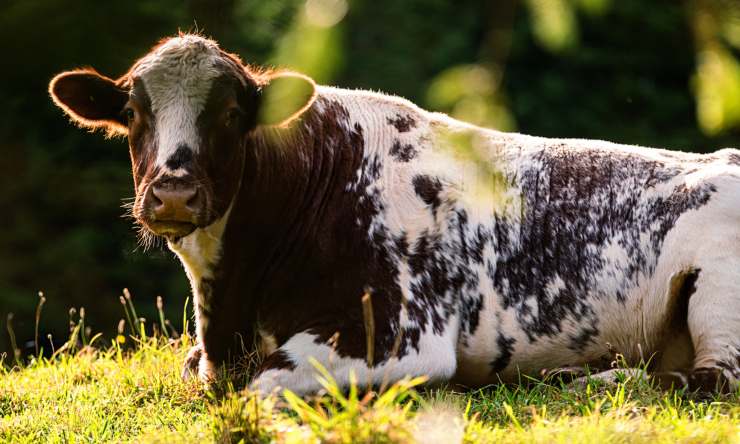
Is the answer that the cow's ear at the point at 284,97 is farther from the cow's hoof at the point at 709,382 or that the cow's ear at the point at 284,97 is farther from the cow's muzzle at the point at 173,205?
the cow's hoof at the point at 709,382

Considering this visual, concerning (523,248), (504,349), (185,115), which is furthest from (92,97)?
(504,349)

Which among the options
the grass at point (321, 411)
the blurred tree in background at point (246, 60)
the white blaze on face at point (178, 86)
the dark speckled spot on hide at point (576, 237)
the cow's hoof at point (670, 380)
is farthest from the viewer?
the dark speckled spot on hide at point (576, 237)

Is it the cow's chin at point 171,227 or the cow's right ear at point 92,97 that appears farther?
the cow's right ear at point 92,97

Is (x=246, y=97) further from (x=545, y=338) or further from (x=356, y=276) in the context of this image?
(x=545, y=338)

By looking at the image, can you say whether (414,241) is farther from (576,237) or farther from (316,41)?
(316,41)

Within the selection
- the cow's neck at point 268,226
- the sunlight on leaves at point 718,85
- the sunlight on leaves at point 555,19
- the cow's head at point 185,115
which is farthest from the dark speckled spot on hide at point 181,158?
the sunlight on leaves at point 718,85

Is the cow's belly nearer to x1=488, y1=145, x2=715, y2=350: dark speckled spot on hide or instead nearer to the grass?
x1=488, y1=145, x2=715, y2=350: dark speckled spot on hide

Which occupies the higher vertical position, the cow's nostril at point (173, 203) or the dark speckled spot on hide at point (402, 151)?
the dark speckled spot on hide at point (402, 151)

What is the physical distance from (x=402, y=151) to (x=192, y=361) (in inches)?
68.0

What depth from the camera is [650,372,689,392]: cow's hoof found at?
530cm

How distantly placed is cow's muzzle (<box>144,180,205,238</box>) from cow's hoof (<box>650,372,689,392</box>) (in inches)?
95.7

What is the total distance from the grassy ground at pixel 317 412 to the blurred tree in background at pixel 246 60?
2.78ft

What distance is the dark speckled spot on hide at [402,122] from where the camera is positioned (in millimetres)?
6121

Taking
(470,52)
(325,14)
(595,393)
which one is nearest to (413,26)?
(470,52)
